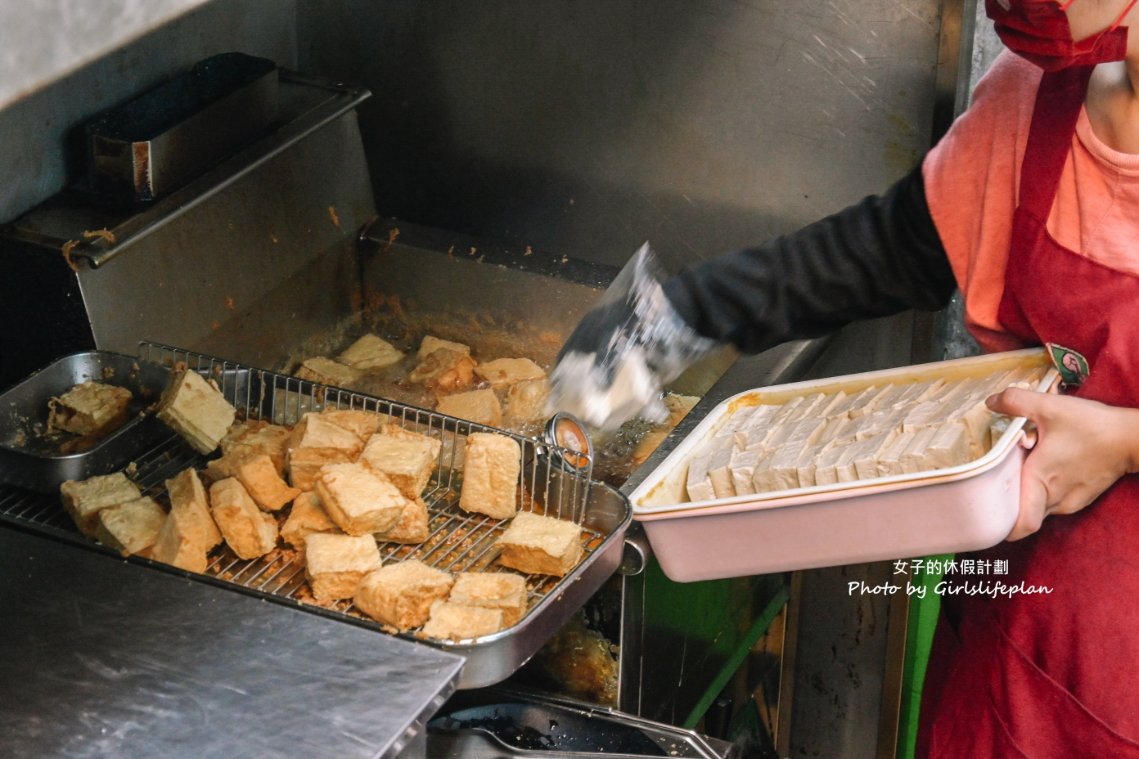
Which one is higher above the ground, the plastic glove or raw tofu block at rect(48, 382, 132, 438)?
the plastic glove

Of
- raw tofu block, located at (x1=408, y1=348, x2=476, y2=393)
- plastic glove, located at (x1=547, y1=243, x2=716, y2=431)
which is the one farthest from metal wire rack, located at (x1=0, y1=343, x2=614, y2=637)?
raw tofu block, located at (x1=408, y1=348, x2=476, y2=393)

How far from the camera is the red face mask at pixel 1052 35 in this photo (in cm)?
134

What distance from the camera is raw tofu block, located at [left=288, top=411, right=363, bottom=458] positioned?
5.51ft

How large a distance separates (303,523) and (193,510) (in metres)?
0.14

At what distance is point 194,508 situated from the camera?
1546mm

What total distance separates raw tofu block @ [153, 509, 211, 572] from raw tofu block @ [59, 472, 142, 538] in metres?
0.07

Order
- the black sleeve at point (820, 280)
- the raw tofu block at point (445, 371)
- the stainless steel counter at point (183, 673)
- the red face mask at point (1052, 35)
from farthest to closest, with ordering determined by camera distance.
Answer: the raw tofu block at point (445, 371) → the black sleeve at point (820, 280) → the red face mask at point (1052, 35) → the stainless steel counter at point (183, 673)

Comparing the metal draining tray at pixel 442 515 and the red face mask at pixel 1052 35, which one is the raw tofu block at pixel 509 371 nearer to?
the metal draining tray at pixel 442 515

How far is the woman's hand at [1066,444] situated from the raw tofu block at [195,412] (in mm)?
986

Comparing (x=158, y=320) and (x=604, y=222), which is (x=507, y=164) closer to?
(x=604, y=222)

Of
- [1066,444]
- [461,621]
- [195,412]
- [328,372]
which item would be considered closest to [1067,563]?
[1066,444]

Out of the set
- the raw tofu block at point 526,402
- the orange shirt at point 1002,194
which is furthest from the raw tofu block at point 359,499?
the orange shirt at point 1002,194

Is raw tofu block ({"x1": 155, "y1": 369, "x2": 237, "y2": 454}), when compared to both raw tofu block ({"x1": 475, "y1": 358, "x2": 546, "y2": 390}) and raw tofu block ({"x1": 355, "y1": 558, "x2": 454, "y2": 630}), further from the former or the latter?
raw tofu block ({"x1": 475, "y1": 358, "x2": 546, "y2": 390})

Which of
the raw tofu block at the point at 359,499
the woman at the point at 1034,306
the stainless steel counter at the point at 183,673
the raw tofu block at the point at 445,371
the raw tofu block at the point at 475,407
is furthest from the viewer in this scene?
the raw tofu block at the point at 445,371
